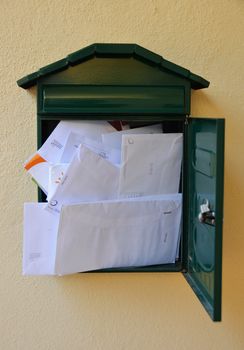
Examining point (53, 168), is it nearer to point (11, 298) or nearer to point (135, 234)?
Result: point (135, 234)

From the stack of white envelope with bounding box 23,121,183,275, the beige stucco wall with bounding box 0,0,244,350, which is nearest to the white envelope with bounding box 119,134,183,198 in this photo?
the stack of white envelope with bounding box 23,121,183,275

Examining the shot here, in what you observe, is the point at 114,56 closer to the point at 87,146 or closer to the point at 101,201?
the point at 87,146

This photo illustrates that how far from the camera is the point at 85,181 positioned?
101 cm

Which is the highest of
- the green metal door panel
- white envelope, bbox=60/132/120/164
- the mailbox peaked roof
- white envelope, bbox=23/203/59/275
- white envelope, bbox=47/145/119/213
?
the mailbox peaked roof

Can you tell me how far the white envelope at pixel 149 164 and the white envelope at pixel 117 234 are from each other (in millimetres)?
34

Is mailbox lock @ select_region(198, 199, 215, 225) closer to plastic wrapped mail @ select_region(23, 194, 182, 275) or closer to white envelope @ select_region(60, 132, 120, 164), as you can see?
plastic wrapped mail @ select_region(23, 194, 182, 275)

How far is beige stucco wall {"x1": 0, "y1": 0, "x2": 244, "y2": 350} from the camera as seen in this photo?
1.06 m

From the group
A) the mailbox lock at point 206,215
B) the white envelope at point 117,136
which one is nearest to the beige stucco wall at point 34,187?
the white envelope at point 117,136

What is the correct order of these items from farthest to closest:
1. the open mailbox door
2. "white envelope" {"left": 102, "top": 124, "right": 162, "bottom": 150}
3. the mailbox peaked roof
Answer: "white envelope" {"left": 102, "top": 124, "right": 162, "bottom": 150} → the mailbox peaked roof → the open mailbox door

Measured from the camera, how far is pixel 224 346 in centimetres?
117

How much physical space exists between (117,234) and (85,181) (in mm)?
164

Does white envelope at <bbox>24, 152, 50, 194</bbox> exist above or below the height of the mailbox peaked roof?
below

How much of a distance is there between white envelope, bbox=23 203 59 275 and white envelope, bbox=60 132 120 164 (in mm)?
146

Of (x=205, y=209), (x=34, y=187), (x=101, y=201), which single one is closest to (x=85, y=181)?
(x=101, y=201)
